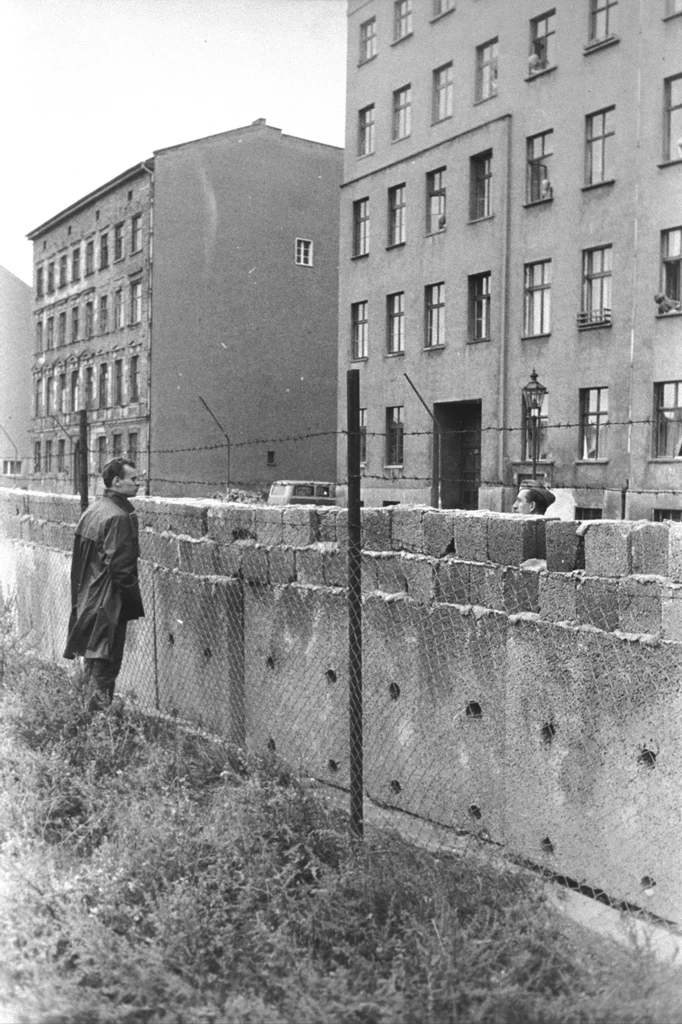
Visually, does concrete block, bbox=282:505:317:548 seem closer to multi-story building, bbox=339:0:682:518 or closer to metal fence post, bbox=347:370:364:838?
metal fence post, bbox=347:370:364:838

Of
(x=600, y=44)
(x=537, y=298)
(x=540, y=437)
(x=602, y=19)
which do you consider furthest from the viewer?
(x=537, y=298)

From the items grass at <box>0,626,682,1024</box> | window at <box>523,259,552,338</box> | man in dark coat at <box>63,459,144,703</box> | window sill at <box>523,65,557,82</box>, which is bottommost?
grass at <box>0,626,682,1024</box>

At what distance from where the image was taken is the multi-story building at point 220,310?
3997cm

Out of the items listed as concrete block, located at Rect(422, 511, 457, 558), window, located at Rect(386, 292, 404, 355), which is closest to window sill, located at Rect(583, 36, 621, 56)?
window, located at Rect(386, 292, 404, 355)

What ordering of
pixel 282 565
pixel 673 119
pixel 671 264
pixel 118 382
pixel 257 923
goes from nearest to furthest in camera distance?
1. pixel 257 923
2. pixel 282 565
3. pixel 673 119
4. pixel 671 264
5. pixel 118 382

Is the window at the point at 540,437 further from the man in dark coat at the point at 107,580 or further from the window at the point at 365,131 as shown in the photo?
the man in dark coat at the point at 107,580

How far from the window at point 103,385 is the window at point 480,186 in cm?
1776

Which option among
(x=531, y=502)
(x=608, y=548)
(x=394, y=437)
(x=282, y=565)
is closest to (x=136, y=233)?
(x=394, y=437)

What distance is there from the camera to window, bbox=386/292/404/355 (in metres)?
35.2

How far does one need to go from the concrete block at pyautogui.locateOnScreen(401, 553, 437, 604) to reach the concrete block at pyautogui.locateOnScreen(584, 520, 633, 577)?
124cm

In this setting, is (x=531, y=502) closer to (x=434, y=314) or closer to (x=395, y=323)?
(x=434, y=314)

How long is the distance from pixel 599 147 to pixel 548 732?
2495cm

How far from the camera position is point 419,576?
711 centimetres

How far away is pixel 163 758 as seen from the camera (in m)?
7.10
